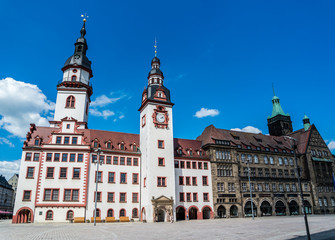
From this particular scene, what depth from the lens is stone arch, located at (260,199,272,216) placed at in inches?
2335

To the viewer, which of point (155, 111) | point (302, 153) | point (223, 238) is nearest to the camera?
point (223, 238)

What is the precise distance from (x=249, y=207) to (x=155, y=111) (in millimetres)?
29972

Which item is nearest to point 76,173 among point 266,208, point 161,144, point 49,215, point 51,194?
point 51,194

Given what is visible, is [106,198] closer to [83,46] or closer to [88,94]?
[88,94]

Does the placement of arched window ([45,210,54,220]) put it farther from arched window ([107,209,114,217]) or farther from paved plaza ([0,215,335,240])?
paved plaza ([0,215,335,240])

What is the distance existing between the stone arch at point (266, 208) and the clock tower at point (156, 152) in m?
23.4

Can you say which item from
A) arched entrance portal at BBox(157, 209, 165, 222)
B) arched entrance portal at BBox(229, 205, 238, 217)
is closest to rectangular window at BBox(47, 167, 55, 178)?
arched entrance portal at BBox(157, 209, 165, 222)

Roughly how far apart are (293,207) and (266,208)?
8899mm

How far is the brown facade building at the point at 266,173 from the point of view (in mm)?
57125

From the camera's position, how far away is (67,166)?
47094 mm

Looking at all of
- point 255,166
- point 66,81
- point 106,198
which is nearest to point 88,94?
point 66,81

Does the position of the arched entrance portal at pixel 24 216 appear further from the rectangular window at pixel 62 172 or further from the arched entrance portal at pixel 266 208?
the arched entrance portal at pixel 266 208

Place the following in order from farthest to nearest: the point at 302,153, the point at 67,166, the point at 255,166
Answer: the point at 302,153
the point at 255,166
the point at 67,166

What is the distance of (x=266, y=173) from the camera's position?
6369cm
